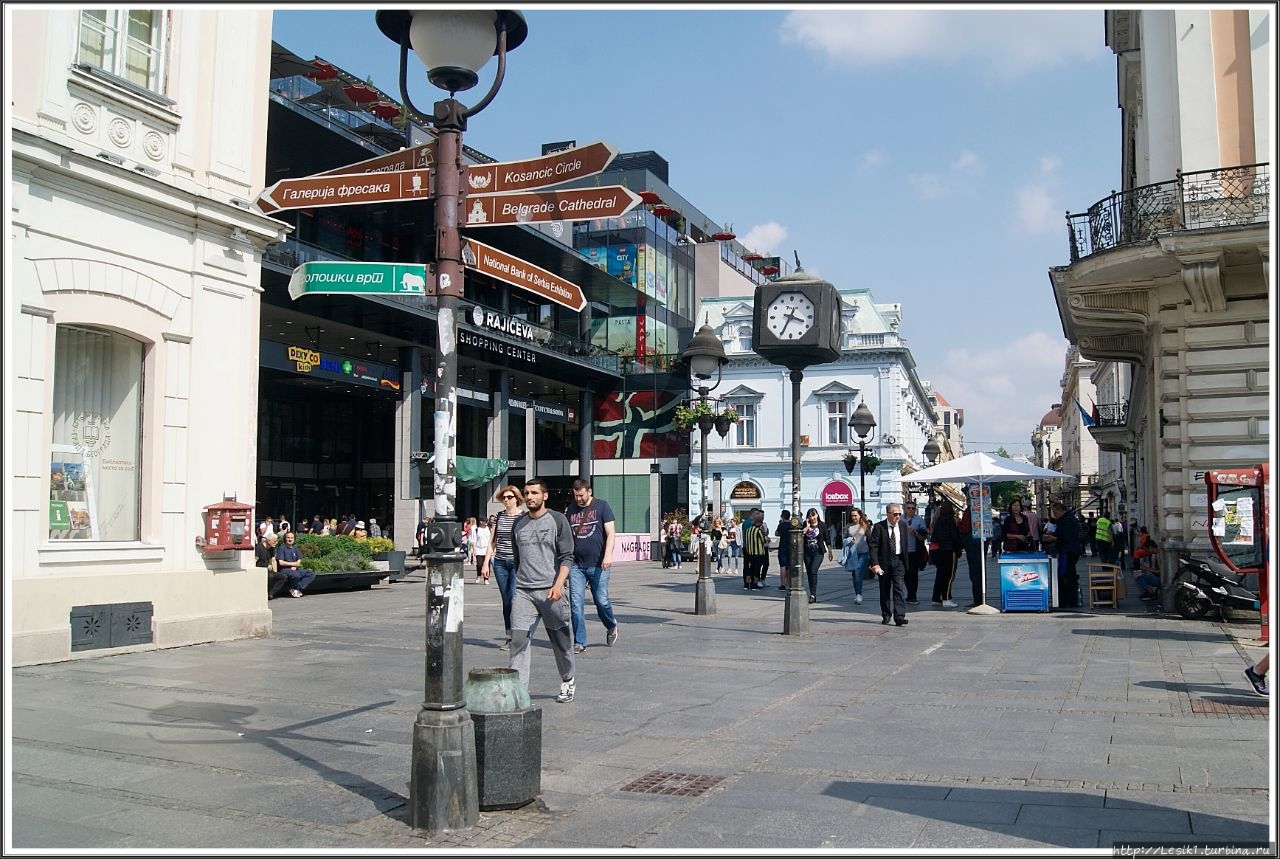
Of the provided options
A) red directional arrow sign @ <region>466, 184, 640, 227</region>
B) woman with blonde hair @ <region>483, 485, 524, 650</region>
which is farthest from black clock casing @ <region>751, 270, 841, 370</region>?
red directional arrow sign @ <region>466, 184, 640, 227</region>

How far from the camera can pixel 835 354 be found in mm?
13930

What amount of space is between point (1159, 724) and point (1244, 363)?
385 inches

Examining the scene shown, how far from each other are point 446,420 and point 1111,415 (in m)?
40.1

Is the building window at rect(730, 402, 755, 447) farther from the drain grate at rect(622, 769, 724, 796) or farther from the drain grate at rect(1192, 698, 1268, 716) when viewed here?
the drain grate at rect(622, 769, 724, 796)

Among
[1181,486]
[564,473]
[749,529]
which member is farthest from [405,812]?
[564,473]

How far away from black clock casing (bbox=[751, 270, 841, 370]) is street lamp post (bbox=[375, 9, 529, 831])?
26.2ft

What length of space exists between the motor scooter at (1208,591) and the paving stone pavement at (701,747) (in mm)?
1530

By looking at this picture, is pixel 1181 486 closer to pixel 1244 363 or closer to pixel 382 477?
pixel 1244 363

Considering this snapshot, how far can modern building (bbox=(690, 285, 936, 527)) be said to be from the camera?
55.0 meters

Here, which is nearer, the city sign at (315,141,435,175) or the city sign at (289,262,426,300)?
the city sign at (289,262,426,300)

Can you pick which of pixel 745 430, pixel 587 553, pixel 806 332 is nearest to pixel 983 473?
pixel 806 332

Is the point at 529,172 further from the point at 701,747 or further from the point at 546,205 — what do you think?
the point at 701,747

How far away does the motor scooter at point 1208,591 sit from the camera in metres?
14.2

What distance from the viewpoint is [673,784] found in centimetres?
628
